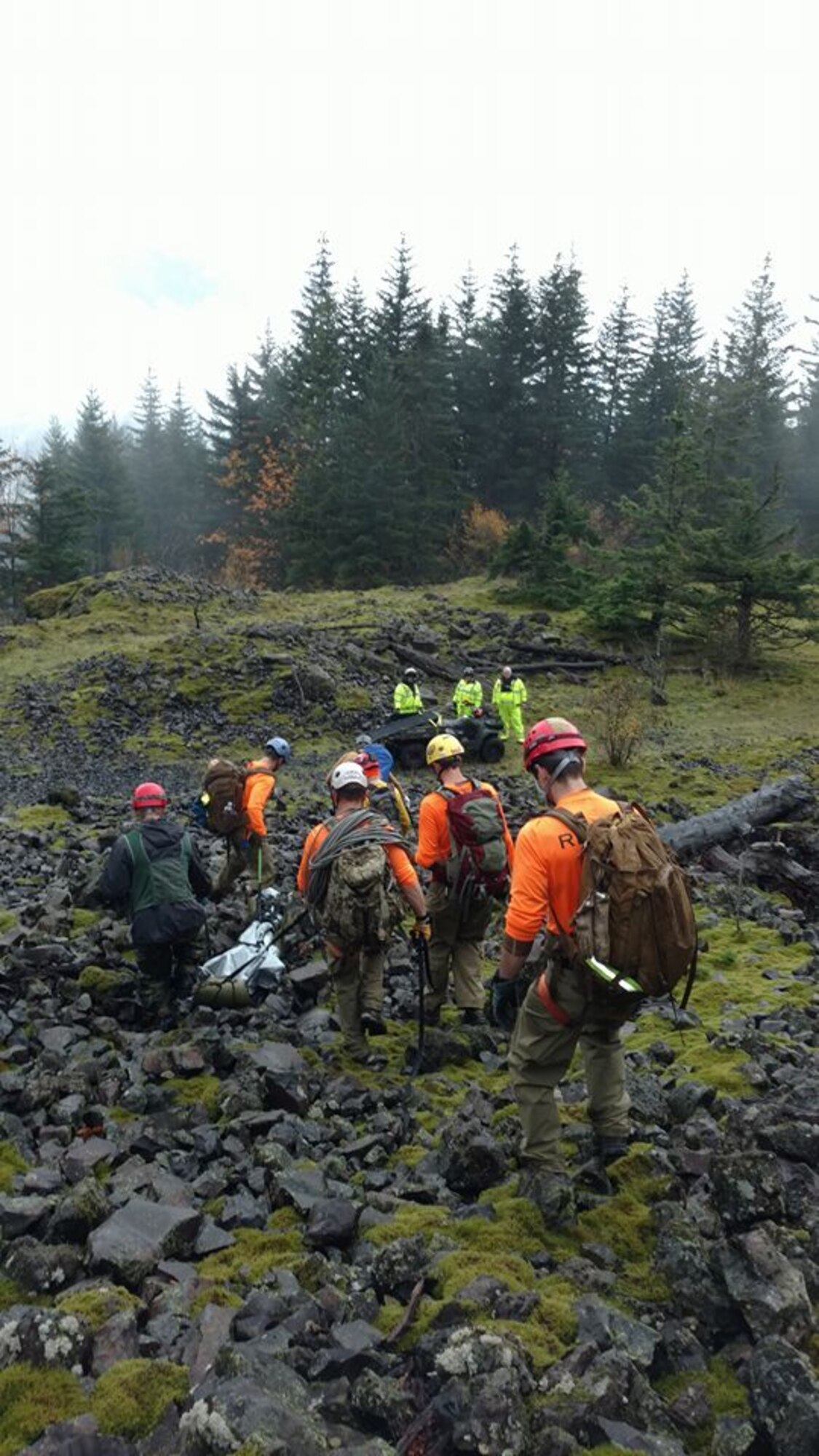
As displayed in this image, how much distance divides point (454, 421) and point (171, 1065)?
1931 inches

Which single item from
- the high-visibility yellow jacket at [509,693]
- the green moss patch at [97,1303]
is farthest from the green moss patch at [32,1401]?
the high-visibility yellow jacket at [509,693]

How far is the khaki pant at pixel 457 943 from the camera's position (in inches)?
298

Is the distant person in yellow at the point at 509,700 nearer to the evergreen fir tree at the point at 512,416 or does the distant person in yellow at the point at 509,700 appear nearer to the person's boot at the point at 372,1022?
the person's boot at the point at 372,1022

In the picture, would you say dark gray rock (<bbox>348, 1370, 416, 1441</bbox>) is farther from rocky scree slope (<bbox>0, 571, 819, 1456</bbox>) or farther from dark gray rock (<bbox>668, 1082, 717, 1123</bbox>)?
dark gray rock (<bbox>668, 1082, 717, 1123</bbox>)

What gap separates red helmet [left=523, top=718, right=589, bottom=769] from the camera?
4.78 meters

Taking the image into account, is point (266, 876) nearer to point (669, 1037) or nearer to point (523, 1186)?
point (669, 1037)

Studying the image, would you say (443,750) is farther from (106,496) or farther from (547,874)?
(106,496)

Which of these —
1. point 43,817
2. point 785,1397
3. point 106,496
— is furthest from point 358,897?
point 106,496

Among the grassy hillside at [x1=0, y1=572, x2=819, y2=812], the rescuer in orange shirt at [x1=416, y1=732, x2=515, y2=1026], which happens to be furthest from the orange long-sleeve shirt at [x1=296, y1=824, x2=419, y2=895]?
the grassy hillside at [x1=0, y1=572, x2=819, y2=812]

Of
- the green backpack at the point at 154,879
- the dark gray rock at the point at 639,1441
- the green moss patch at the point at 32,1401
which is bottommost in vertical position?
the green moss patch at the point at 32,1401

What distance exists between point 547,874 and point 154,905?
3884 mm

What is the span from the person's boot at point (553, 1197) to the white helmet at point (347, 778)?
9.99 feet

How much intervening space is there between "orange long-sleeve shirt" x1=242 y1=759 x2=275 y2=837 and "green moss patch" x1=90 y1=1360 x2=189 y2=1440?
654 centimetres

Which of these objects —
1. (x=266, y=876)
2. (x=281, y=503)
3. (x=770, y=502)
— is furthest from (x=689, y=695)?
(x=281, y=503)
